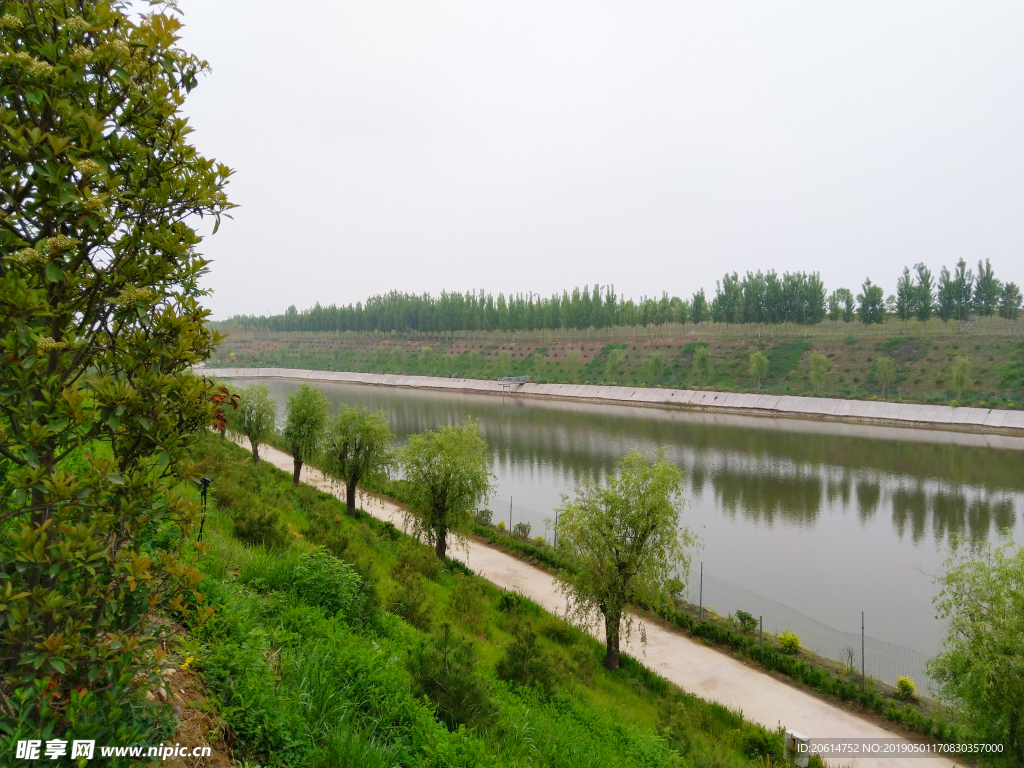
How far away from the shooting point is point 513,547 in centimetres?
2067

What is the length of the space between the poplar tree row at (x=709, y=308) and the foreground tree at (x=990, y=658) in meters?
69.3

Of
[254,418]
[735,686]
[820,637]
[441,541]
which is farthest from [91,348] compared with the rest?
[254,418]

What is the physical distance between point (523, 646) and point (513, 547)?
1200cm

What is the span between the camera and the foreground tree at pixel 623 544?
1309cm

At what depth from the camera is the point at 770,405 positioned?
56938 millimetres

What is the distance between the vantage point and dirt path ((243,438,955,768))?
11.0m

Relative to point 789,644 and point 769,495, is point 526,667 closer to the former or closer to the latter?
point 789,644

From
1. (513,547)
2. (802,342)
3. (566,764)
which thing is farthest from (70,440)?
(802,342)

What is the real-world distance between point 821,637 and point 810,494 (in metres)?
15.6

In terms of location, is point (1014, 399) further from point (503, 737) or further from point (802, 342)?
point (503, 737)

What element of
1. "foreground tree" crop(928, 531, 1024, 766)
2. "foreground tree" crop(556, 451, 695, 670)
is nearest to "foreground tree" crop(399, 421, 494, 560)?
"foreground tree" crop(556, 451, 695, 670)

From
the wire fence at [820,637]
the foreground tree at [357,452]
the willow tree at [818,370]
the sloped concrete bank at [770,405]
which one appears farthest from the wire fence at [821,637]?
the willow tree at [818,370]

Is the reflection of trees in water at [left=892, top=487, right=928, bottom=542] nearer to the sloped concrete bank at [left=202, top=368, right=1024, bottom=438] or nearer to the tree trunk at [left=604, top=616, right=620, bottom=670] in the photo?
the tree trunk at [left=604, top=616, right=620, bottom=670]

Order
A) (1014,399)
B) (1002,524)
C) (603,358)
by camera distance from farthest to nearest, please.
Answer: (603,358) < (1014,399) < (1002,524)
